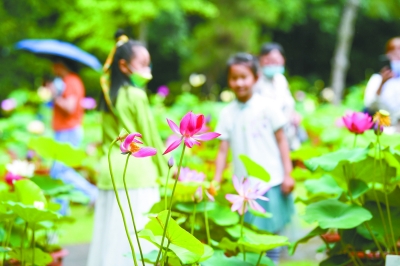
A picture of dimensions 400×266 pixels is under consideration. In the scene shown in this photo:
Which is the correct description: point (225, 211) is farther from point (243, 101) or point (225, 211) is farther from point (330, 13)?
point (330, 13)

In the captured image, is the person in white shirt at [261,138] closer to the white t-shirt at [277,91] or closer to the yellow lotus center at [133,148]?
the white t-shirt at [277,91]

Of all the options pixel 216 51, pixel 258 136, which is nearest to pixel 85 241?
pixel 258 136

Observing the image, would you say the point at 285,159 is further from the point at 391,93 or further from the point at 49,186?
the point at 49,186

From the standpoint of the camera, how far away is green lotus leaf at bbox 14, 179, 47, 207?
249 centimetres

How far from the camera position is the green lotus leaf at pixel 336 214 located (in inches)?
88.3

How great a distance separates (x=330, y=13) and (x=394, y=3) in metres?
3.39

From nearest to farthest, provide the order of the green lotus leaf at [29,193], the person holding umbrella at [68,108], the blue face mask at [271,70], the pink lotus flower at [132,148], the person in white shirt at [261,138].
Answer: the pink lotus flower at [132,148] → the green lotus leaf at [29,193] → the person in white shirt at [261,138] → the blue face mask at [271,70] → the person holding umbrella at [68,108]

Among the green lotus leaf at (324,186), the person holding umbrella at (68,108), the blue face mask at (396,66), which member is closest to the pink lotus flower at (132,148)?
the green lotus leaf at (324,186)

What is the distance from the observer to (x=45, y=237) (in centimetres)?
318

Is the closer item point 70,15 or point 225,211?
point 225,211

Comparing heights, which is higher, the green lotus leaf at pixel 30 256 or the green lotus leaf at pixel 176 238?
the green lotus leaf at pixel 30 256

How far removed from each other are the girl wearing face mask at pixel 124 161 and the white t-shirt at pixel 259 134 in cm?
58

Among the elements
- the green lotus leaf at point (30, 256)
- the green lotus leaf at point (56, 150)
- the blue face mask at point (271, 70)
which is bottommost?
the green lotus leaf at point (30, 256)

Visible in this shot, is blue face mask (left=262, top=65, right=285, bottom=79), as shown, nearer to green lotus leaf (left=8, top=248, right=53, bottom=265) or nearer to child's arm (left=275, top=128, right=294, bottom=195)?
child's arm (left=275, top=128, right=294, bottom=195)
